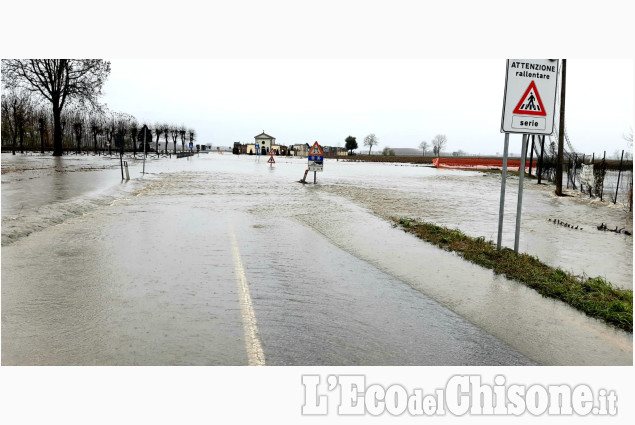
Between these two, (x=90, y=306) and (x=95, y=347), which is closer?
(x=95, y=347)

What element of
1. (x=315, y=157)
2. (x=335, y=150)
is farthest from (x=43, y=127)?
(x=335, y=150)

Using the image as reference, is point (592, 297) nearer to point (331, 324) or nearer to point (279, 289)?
point (331, 324)

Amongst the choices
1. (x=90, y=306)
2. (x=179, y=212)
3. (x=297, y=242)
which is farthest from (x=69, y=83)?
(x=90, y=306)

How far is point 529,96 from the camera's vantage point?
299 inches

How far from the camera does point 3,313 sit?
489 cm

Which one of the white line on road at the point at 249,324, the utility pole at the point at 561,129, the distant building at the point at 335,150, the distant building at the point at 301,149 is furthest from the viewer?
the distant building at the point at 335,150

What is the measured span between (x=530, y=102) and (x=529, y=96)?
0.10 meters

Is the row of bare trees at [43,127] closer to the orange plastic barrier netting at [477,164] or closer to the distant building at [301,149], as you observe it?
the orange plastic barrier netting at [477,164]

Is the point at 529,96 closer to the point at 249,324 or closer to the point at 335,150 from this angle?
the point at 249,324

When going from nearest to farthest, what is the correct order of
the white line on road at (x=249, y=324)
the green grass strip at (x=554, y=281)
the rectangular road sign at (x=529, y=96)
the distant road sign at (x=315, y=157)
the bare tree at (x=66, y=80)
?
the white line on road at (x=249, y=324), the green grass strip at (x=554, y=281), the rectangular road sign at (x=529, y=96), the distant road sign at (x=315, y=157), the bare tree at (x=66, y=80)

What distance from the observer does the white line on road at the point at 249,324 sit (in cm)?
389

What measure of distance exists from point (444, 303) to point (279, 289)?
Result: 6.83 ft

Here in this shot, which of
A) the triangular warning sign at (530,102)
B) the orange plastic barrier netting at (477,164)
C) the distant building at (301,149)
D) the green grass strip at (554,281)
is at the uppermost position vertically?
the distant building at (301,149)

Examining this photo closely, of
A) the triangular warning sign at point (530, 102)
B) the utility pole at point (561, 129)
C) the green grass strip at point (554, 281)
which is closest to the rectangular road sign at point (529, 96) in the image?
the triangular warning sign at point (530, 102)
